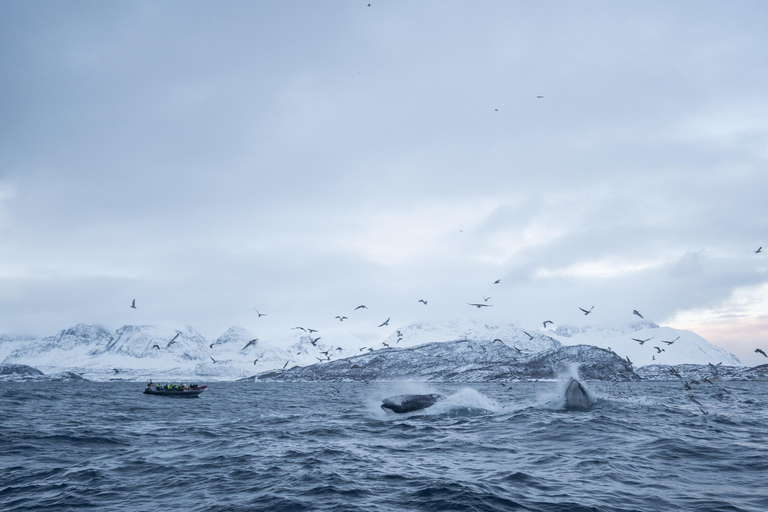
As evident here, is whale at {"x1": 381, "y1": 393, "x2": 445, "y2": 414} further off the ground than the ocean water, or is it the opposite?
the ocean water

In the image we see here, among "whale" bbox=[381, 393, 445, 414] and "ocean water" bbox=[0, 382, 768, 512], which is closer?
"ocean water" bbox=[0, 382, 768, 512]

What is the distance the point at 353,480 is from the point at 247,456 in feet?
20.9

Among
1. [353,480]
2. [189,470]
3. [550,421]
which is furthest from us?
[550,421]

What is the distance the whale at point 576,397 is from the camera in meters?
34.3

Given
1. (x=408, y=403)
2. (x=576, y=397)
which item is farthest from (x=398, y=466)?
(x=576, y=397)

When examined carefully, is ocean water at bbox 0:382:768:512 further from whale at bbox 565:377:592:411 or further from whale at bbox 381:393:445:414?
whale at bbox 381:393:445:414

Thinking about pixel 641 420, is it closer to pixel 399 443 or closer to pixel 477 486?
pixel 399 443

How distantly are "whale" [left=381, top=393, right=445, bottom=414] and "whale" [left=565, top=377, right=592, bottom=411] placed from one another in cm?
1090

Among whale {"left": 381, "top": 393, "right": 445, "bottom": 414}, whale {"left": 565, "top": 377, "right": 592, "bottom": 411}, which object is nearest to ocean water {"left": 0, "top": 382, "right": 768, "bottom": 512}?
whale {"left": 565, "top": 377, "right": 592, "bottom": 411}

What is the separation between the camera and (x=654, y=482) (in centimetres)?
1283

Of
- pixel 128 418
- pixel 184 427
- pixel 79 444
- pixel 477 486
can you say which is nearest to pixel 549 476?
pixel 477 486

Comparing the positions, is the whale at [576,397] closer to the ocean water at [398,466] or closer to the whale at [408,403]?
the ocean water at [398,466]

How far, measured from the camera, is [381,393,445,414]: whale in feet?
112

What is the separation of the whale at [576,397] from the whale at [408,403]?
35.8ft
